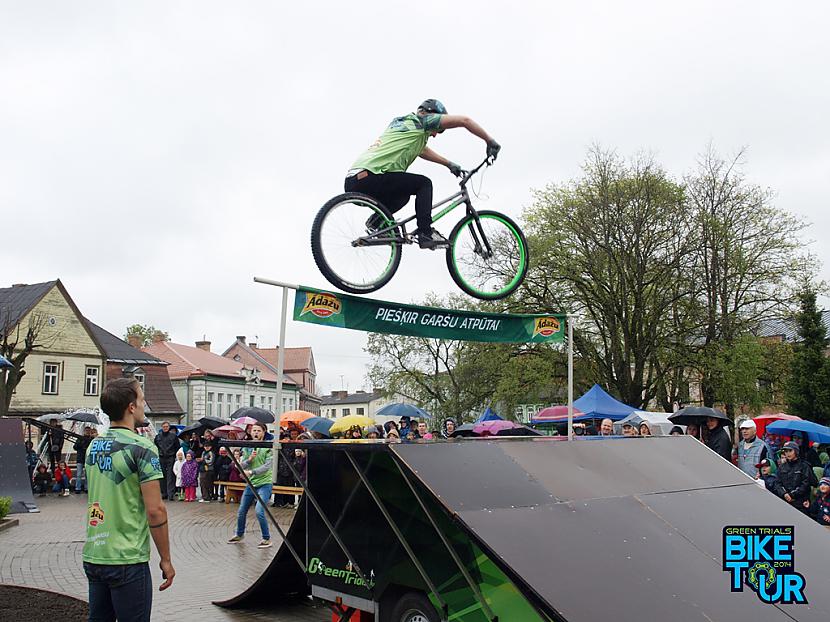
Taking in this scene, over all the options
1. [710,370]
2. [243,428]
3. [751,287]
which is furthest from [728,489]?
[751,287]

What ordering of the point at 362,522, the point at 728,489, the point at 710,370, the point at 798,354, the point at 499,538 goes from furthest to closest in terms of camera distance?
the point at 798,354 < the point at 710,370 < the point at 728,489 < the point at 362,522 < the point at 499,538

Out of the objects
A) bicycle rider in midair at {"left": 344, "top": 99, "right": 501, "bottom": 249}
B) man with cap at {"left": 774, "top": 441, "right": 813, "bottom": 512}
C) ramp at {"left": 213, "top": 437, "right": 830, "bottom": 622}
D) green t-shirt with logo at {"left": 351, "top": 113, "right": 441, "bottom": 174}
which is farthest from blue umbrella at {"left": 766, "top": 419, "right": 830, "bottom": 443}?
green t-shirt with logo at {"left": 351, "top": 113, "right": 441, "bottom": 174}

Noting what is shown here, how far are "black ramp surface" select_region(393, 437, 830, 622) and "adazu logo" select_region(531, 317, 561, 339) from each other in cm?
143

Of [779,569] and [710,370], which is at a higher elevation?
[710,370]

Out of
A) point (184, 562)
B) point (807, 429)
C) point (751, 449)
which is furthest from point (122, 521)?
point (807, 429)

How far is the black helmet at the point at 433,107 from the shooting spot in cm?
673

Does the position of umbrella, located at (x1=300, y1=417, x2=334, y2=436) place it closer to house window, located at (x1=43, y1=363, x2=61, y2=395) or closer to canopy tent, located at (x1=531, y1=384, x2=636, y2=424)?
canopy tent, located at (x1=531, y1=384, x2=636, y2=424)

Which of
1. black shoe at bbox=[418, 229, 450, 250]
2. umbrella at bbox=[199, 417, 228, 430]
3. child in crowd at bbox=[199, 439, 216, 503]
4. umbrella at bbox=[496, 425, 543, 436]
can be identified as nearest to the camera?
black shoe at bbox=[418, 229, 450, 250]

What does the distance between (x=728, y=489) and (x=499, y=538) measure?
2.77 m

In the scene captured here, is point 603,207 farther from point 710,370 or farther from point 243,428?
point 243,428

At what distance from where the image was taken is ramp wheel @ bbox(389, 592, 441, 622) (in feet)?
16.3

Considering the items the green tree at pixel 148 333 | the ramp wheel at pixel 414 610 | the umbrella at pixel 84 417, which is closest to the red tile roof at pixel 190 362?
the green tree at pixel 148 333

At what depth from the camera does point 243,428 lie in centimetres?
1582

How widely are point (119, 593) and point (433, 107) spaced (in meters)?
4.72
